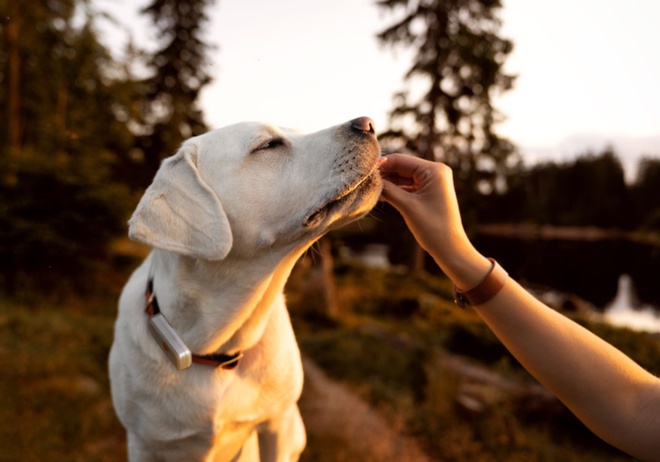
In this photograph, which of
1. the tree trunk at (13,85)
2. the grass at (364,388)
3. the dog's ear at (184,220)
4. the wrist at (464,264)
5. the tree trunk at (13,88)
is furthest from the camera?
the tree trunk at (13,88)

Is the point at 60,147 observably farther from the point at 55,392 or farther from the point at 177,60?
the point at 177,60

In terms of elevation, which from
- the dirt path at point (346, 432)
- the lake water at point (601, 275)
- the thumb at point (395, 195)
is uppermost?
the thumb at point (395, 195)

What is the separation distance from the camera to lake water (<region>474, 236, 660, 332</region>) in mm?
4340

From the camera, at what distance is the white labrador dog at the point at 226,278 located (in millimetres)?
1648

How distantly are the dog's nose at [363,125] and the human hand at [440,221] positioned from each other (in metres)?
0.22

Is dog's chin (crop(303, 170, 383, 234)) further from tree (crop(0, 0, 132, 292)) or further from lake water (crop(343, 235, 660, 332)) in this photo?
tree (crop(0, 0, 132, 292))

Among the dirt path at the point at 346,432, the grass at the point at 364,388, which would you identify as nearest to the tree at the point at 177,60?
the grass at the point at 364,388

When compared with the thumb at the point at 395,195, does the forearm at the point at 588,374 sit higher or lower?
lower

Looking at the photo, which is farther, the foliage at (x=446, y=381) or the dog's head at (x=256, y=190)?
the foliage at (x=446, y=381)

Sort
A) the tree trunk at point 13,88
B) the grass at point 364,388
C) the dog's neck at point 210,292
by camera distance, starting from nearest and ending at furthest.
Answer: the dog's neck at point 210,292, the grass at point 364,388, the tree trunk at point 13,88

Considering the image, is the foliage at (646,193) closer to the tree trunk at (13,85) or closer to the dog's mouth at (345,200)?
the dog's mouth at (345,200)

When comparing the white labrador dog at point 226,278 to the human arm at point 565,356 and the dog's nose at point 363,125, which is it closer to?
the dog's nose at point 363,125

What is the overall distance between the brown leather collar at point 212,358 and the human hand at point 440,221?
96 centimetres

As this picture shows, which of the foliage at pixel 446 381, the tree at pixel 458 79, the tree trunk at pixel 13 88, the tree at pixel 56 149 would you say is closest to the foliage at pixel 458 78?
the tree at pixel 458 79
